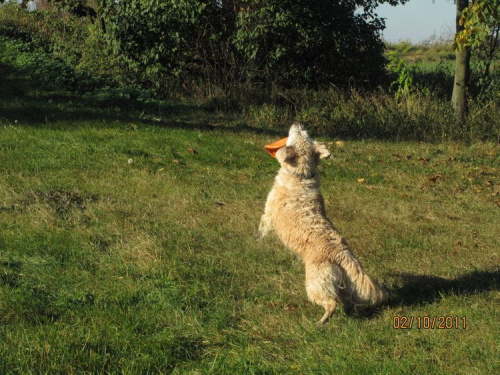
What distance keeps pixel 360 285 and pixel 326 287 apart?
10.8 inches

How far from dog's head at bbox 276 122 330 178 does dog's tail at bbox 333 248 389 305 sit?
1.03 m

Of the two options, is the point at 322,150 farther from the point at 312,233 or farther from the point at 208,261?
the point at 208,261

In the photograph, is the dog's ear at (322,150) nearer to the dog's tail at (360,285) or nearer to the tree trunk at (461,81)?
the dog's tail at (360,285)

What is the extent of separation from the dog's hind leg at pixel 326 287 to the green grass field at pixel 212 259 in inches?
4.7

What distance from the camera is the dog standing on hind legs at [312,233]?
193 inches

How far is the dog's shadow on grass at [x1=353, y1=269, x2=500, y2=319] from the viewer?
17.6 feet

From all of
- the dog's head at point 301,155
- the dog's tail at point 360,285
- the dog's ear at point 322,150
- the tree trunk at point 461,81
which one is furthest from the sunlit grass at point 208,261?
the tree trunk at point 461,81

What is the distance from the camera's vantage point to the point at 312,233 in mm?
5285

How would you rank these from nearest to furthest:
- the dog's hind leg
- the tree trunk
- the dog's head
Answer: the dog's hind leg → the dog's head → the tree trunk

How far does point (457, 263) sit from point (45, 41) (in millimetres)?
18291

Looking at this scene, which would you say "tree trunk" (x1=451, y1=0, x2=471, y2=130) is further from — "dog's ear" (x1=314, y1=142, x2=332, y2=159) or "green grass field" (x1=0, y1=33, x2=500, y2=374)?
"dog's ear" (x1=314, y1=142, x2=332, y2=159)
